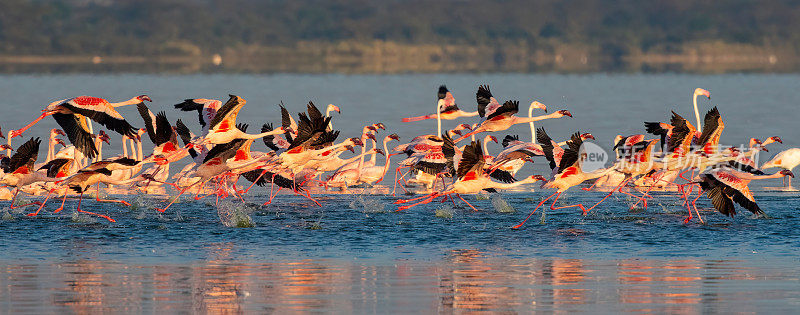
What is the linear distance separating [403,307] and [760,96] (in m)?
46.4

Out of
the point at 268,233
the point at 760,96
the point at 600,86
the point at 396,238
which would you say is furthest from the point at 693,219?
the point at 600,86

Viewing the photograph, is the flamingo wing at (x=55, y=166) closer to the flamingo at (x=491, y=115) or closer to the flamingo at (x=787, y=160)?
the flamingo at (x=491, y=115)

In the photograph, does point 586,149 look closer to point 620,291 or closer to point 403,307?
point 620,291

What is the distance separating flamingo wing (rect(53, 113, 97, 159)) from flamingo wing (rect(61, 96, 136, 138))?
0.31 meters

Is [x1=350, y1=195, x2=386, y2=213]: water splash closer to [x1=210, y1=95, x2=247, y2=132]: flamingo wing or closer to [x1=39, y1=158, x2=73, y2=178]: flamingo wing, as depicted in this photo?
[x1=210, y1=95, x2=247, y2=132]: flamingo wing

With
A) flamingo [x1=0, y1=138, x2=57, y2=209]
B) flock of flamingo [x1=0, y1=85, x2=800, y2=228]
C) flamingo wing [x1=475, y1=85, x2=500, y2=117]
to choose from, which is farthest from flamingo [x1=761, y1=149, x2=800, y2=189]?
flamingo [x1=0, y1=138, x2=57, y2=209]

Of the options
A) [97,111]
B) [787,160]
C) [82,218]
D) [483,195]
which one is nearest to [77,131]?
[97,111]

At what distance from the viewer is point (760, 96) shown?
5578 cm

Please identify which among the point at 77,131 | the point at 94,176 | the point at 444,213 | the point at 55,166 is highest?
the point at 77,131

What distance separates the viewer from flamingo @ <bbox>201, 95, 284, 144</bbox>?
18.9 metres

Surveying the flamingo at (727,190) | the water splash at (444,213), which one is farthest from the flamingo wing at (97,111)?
the flamingo at (727,190)

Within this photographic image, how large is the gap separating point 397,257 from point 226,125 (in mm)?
5124

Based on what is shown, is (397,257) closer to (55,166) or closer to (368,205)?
(368,205)

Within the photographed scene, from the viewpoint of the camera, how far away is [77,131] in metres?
18.9
